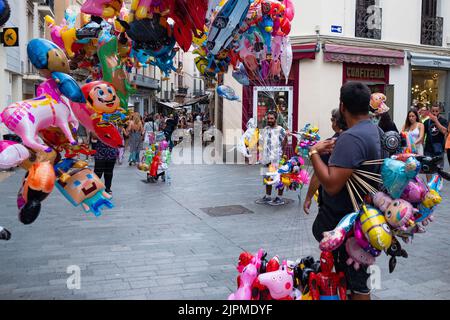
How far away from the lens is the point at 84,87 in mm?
3539

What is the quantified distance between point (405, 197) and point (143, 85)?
85.4 ft

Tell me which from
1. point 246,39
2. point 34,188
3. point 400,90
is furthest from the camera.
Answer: point 400,90

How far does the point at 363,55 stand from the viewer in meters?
14.5

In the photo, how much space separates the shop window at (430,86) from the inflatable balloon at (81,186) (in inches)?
609

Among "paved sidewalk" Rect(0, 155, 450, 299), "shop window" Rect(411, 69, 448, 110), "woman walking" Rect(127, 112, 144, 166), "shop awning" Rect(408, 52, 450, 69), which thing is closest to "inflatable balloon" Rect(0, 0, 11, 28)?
"paved sidewalk" Rect(0, 155, 450, 299)

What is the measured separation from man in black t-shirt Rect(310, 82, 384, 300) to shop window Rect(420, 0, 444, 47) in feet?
48.9

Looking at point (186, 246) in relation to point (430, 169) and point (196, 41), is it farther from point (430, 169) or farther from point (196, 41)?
point (430, 169)

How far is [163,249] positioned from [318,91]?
401 inches

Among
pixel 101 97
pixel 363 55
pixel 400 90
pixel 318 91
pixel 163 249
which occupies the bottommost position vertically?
pixel 163 249

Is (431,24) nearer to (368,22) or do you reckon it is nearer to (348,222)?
(368,22)

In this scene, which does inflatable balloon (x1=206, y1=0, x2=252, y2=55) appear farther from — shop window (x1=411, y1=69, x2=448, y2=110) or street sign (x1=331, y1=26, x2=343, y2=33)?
shop window (x1=411, y1=69, x2=448, y2=110)

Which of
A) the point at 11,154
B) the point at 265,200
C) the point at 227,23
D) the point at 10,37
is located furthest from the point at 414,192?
the point at 10,37

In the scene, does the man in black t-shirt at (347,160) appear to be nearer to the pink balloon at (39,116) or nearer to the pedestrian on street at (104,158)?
the pink balloon at (39,116)
